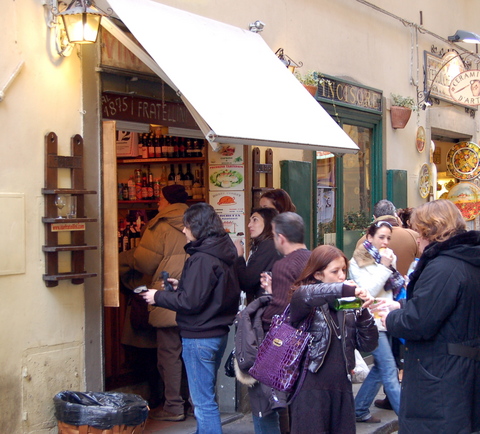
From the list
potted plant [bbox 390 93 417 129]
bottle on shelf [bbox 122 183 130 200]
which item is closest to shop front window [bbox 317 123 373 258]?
potted plant [bbox 390 93 417 129]

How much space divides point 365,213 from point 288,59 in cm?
290

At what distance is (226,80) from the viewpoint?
222 inches

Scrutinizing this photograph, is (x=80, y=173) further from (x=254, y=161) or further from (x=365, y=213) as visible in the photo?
(x=365, y=213)

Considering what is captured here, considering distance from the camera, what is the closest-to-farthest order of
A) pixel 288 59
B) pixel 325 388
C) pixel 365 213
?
pixel 325 388 < pixel 288 59 < pixel 365 213

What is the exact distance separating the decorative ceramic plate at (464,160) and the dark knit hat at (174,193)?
7.71 meters

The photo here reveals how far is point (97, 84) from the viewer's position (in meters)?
5.43

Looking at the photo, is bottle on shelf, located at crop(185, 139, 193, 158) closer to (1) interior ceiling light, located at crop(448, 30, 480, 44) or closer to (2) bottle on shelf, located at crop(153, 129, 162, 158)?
(2) bottle on shelf, located at crop(153, 129, 162, 158)

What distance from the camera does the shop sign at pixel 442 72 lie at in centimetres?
1099

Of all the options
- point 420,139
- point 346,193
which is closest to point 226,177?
point 346,193

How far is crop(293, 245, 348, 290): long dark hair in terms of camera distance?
414 cm

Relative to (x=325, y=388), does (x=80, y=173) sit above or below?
above

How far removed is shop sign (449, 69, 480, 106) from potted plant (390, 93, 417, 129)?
1289 mm

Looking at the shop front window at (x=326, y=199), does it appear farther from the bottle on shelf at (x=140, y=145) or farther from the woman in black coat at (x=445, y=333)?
the woman in black coat at (x=445, y=333)

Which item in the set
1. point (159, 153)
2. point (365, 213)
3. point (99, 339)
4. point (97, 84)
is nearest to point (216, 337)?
point (99, 339)
